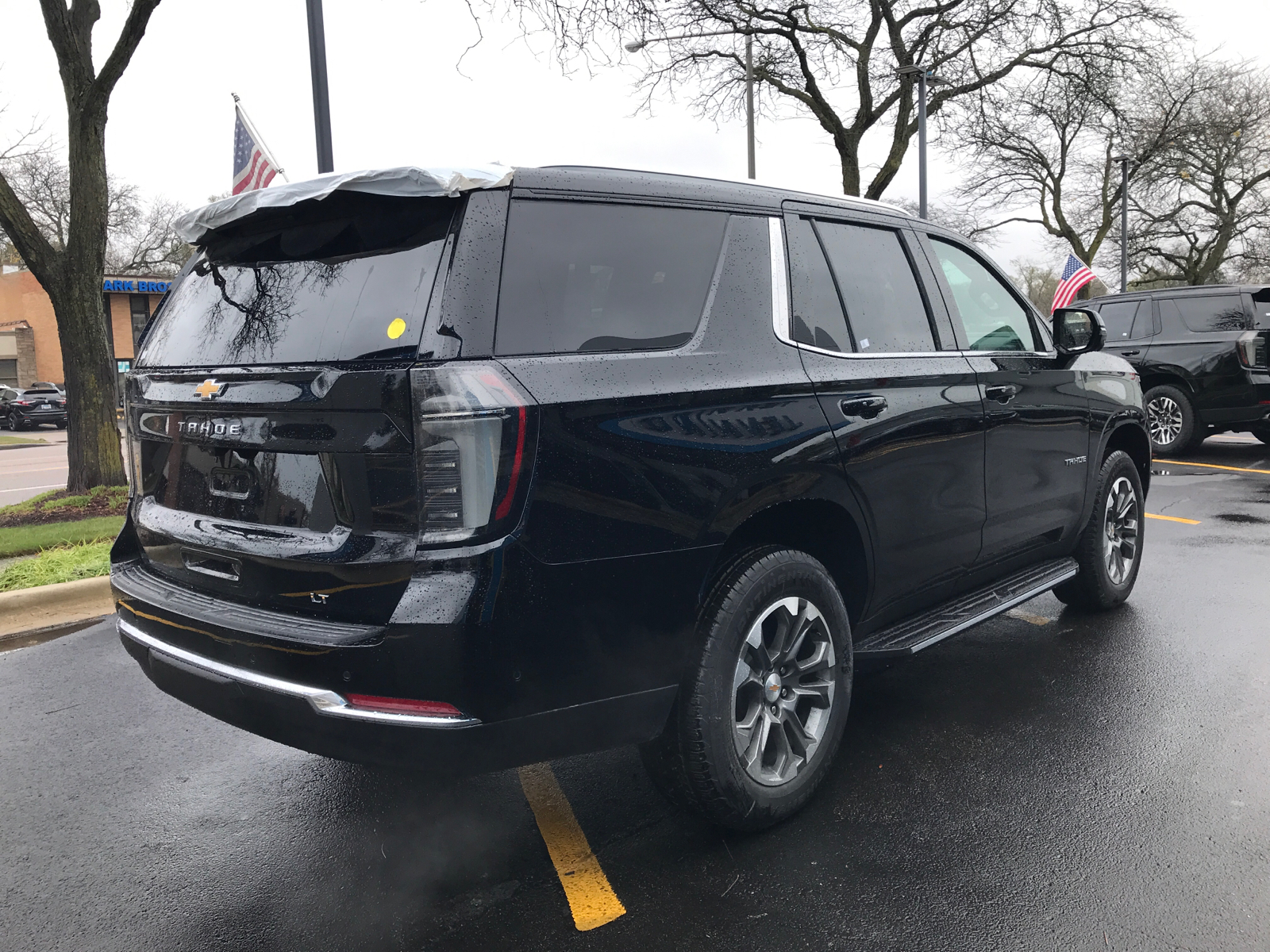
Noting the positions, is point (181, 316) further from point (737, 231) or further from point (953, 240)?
point (953, 240)

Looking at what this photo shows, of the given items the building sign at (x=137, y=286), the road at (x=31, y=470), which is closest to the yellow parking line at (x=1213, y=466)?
the road at (x=31, y=470)

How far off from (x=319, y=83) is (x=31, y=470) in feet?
45.1

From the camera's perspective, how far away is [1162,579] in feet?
19.0

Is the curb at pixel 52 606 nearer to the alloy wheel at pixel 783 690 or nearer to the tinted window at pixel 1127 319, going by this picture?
the alloy wheel at pixel 783 690

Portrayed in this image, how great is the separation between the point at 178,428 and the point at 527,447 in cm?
123

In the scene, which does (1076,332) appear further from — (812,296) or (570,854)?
(570,854)

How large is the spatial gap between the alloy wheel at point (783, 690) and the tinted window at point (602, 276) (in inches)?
36.9

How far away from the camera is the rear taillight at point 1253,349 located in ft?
35.6

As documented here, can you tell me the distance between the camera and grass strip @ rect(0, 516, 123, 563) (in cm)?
700

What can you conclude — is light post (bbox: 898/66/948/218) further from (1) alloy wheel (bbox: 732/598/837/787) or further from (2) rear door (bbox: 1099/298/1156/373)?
(1) alloy wheel (bbox: 732/598/837/787)

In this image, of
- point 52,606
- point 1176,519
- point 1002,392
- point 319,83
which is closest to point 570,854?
point 1002,392

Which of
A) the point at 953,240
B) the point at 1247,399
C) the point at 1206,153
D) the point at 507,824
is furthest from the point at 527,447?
the point at 1206,153

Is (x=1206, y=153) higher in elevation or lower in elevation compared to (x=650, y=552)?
higher

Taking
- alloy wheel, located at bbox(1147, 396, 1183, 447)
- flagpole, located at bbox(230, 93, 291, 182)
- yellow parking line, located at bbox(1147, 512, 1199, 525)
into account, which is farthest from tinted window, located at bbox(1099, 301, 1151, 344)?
flagpole, located at bbox(230, 93, 291, 182)
